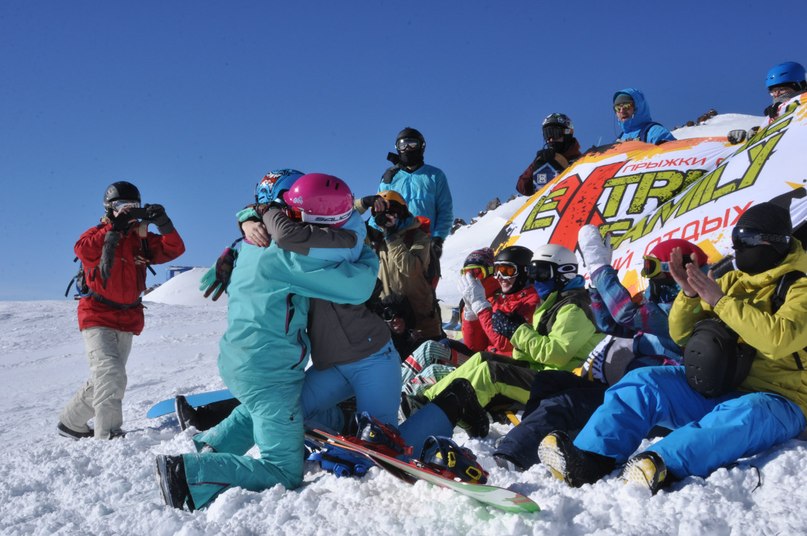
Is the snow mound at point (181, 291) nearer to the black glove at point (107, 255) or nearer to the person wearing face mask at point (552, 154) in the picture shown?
the person wearing face mask at point (552, 154)

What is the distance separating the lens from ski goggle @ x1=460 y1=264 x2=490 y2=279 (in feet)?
16.2

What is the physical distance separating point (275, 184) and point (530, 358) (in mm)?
1832

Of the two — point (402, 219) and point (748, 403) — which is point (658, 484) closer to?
→ point (748, 403)

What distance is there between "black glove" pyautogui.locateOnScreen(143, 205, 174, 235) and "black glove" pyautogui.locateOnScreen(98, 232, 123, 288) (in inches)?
10.9

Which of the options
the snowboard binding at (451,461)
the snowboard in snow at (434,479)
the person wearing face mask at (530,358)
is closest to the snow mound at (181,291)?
the person wearing face mask at (530,358)

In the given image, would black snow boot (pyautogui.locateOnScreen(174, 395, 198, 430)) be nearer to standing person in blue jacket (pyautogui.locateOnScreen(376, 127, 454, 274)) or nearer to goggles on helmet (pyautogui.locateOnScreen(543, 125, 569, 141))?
standing person in blue jacket (pyautogui.locateOnScreen(376, 127, 454, 274))

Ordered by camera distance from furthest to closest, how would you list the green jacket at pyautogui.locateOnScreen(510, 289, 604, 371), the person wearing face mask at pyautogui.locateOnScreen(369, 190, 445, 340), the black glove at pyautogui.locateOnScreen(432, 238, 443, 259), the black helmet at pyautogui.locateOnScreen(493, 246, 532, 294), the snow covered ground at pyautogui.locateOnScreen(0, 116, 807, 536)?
the black glove at pyautogui.locateOnScreen(432, 238, 443, 259)
the person wearing face mask at pyautogui.locateOnScreen(369, 190, 445, 340)
the black helmet at pyautogui.locateOnScreen(493, 246, 532, 294)
the green jacket at pyautogui.locateOnScreen(510, 289, 604, 371)
the snow covered ground at pyautogui.locateOnScreen(0, 116, 807, 536)

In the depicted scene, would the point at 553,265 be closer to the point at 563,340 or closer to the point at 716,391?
the point at 563,340

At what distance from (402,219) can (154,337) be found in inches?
258

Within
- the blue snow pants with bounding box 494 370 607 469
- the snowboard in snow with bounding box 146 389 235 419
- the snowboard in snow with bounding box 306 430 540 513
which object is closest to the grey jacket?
the snowboard in snow with bounding box 306 430 540 513

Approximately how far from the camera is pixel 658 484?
2568 mm

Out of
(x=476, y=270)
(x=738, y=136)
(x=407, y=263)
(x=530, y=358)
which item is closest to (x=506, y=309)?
(x=476, y=270)

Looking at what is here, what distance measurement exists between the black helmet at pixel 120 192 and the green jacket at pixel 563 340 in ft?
10.1

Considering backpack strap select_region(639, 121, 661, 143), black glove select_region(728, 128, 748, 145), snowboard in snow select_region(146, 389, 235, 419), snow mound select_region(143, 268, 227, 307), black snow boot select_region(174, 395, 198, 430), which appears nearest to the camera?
black snow boot select_region(174, 395, 198, 430)
